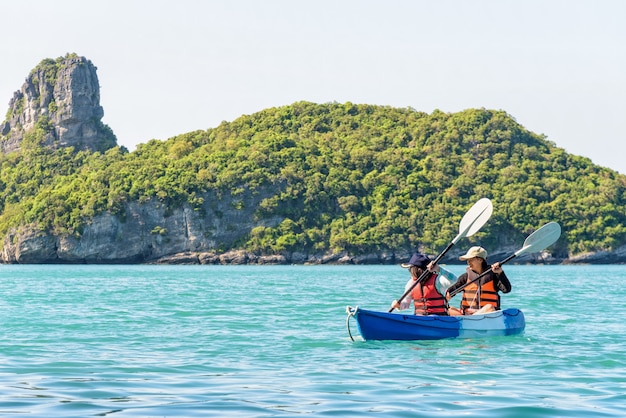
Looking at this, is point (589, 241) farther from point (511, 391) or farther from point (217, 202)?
point (511, 391)

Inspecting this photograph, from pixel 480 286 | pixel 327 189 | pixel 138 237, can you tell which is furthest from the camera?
pixel 327 189

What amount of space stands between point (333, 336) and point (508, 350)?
12.8ft

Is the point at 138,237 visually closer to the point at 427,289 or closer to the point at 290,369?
the point at 427,289

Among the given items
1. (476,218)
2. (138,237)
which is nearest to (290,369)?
(476,218)

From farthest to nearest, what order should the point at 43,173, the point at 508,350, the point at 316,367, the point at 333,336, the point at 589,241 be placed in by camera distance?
the point at 43,173 < the point at 589,241 < the point at 333,336 < the point at 508,350 < the point at 316,367

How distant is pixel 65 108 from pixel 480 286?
490ft

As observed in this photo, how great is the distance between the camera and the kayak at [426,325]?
1672 centimetres

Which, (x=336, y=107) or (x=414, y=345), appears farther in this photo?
(x=336, y=107)

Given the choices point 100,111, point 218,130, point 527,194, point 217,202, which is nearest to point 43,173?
point 100,111

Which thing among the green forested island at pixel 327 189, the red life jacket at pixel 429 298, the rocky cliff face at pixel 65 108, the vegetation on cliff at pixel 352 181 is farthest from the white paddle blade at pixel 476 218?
the rocky cliff face at pixel 65 108

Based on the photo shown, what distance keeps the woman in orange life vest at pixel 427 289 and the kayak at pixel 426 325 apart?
1.45 ft

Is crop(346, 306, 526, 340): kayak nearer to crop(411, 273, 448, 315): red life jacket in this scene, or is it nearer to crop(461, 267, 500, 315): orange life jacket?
crop(461, 267, 500, 315): orange life jacket

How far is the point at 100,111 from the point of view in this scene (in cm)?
16275

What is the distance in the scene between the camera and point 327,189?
134 m
